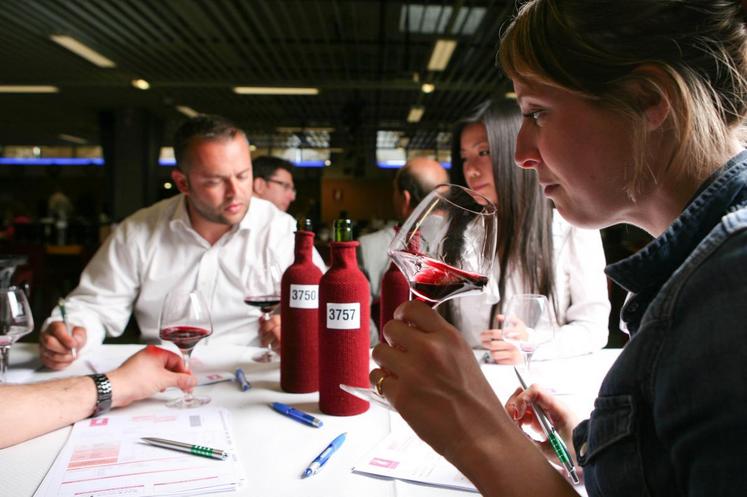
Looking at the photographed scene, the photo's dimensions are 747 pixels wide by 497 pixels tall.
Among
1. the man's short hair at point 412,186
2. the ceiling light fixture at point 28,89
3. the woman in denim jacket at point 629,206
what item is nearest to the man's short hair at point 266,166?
the man's short hair at point 412,186

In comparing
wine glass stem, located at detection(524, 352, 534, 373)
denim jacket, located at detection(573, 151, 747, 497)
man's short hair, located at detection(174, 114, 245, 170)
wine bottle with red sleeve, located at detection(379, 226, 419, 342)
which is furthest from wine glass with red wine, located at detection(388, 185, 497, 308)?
man's short hair, located at detection(174, 114, 245, 170)

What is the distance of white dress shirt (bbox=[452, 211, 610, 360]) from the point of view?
6.87 ft

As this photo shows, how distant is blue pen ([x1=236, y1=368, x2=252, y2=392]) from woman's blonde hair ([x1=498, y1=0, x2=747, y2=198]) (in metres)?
1.04

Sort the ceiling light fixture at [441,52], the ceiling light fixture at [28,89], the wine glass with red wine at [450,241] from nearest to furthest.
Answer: the wine glass with red wine at [450,241]
the ceiling light fixture at [441,52]
the ceiling light fixture at [28,89]

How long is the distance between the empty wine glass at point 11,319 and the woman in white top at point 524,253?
4.79ft

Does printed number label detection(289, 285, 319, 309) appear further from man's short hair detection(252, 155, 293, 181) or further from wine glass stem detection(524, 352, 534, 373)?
man's short hair detection(252, 155, 293, 181)

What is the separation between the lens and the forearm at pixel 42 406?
1045 millimetres

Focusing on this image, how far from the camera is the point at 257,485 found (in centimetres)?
89

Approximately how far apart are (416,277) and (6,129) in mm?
18429

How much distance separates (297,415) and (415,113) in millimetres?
11571

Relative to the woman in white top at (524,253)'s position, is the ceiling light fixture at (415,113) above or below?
above

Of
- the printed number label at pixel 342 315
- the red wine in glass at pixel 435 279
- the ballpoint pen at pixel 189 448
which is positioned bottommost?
the ballpoint pen at pixel 189 448

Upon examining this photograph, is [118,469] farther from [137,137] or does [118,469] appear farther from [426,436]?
[137,137]

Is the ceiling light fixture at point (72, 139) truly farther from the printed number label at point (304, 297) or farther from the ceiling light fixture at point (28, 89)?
the printed number label at point (304, 297)
